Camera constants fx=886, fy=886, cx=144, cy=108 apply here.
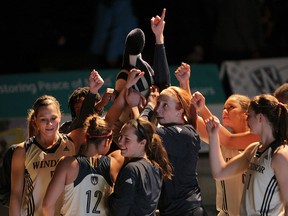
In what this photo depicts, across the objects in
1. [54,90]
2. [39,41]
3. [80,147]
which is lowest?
[80,147]

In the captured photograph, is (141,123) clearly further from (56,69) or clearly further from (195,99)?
(56,69)

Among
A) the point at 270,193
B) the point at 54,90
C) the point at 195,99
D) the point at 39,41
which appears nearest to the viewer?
the point at 270,193

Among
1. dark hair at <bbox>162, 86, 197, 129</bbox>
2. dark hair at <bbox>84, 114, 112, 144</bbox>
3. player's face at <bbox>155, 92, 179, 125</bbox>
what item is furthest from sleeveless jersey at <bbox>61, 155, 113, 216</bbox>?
dark hair at <bbox>162, 86, 197, 129</bbox>

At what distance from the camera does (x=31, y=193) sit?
614 cm

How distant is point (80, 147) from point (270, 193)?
1299 mm

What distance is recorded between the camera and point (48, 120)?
6117 mm

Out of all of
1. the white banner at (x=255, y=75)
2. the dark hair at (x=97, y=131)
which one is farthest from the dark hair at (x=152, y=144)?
the white banner at (x=255, y=75)

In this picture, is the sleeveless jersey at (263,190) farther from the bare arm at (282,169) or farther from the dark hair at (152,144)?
the dark hair at (152,144)

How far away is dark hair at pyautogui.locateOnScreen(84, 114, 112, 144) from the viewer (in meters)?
5.82

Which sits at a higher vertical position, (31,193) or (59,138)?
(59,138)

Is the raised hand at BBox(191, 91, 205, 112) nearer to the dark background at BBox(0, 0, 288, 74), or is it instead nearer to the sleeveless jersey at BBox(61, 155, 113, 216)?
the sleeveless jersey at BBox(61, 155, 113, 216)

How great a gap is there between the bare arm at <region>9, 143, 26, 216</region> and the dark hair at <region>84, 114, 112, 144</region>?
21.3 inches

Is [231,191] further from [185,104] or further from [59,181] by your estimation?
[59,181]

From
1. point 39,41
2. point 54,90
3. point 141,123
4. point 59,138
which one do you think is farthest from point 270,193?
point 39,41
